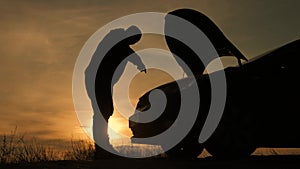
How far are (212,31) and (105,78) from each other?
2.66 metres

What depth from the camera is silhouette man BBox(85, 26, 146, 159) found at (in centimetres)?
789

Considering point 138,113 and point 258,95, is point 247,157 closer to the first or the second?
point 258,95

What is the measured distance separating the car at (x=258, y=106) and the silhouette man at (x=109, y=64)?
135 centimetres

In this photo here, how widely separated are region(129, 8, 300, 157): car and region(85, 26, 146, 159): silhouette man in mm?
1349

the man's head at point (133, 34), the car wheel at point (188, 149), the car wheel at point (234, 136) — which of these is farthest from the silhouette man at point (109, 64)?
the car wheel at point (234, 136)

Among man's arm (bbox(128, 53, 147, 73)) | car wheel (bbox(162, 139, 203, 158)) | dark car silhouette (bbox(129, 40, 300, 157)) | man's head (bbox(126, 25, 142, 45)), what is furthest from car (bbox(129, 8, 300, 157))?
man's head (bbox(126, 25, 142, 45))

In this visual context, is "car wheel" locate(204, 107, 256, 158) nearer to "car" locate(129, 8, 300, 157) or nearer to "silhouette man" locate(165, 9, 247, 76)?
"car" locate(129, 8, 300, 157)

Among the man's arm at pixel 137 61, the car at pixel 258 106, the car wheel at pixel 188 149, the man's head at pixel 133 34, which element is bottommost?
the car wheel at pixel 188 149

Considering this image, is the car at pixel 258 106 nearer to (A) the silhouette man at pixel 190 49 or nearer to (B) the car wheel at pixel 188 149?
(B) the car wheel at pixel 188 149

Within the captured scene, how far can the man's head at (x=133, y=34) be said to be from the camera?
7.89 m

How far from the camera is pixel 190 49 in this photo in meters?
10.7

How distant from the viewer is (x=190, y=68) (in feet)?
33.8

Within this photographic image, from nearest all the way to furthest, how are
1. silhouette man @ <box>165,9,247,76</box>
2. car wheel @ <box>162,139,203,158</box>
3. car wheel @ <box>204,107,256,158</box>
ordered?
car wheel @ <box>204,107,256,158</box> → car wheel @ <box>162,139,203,158</box> → silhouette man @ <box>165,9,247,76</box>

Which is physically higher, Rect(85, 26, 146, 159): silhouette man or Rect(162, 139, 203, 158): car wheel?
Rect(85, 26, 146, 159): silhouette man
